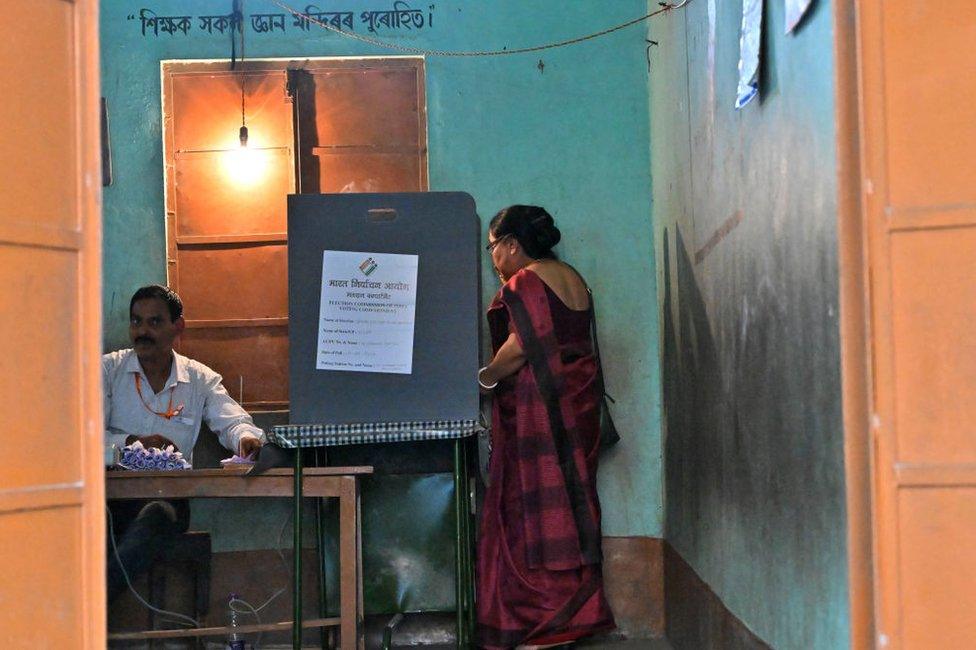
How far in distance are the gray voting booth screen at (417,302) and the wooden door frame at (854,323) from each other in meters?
2.19

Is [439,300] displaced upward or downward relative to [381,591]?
upward

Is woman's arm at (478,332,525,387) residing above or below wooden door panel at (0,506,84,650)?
above

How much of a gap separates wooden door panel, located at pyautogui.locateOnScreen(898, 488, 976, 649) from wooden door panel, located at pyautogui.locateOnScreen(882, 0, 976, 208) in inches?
19.3

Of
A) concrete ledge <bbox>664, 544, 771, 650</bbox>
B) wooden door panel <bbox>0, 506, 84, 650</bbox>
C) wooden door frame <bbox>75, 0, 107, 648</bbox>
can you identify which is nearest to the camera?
wooden door panel <bbox>0, 506, 84, 650</bbox>

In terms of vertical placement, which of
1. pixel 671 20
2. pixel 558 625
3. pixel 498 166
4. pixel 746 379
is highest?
pixel 671 20

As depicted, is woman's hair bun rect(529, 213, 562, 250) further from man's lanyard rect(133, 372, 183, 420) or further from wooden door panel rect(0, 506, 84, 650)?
wooden door panel rect(0, 506, 84, 650)

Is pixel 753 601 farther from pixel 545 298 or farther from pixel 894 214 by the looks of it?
pixel 545 298

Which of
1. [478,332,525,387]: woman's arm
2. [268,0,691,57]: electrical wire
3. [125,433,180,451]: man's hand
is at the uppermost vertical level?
[268,0,691,57]: electrical wire

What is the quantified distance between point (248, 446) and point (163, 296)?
735 mm

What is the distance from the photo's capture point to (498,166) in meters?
5.12

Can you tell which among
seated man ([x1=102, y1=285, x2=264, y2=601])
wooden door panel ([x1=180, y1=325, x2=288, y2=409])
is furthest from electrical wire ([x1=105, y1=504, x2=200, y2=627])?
wooden door panel ([x1=180, y1=325, x2=288, y2=409])

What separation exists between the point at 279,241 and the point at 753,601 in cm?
259

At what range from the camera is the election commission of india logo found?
4340 mm

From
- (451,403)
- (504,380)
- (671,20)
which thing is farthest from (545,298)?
(671,20)
